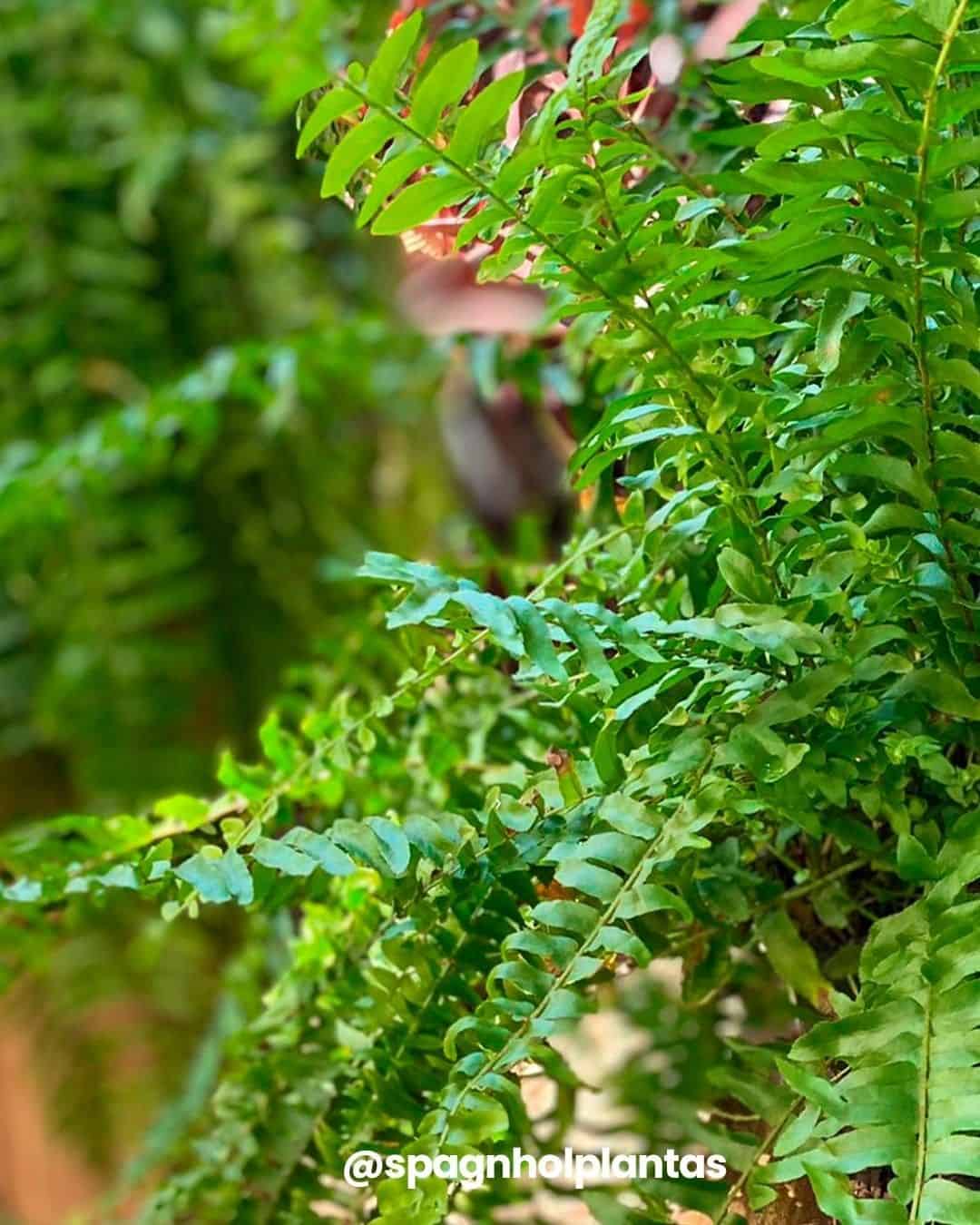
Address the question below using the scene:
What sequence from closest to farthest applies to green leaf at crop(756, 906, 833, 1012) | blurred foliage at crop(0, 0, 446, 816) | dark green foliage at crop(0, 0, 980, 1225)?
dark green foliage at crop(0, 0, 980, 1225) < green leaf at crop(756, 906, 833, 1012) < blurred foliage at crop(0, 0, 446, 816)

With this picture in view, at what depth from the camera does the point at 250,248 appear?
1.60 m

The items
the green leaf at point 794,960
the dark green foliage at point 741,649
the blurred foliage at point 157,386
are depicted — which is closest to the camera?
the dark green foliage at point 741,649

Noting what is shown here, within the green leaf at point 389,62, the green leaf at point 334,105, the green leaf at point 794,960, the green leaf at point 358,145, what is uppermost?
the green leaf at point 389,62

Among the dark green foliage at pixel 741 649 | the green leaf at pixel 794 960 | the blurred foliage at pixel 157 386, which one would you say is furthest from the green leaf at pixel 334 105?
the blurred foliage at pixel 157 386

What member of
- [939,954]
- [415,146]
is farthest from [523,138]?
[939,954]

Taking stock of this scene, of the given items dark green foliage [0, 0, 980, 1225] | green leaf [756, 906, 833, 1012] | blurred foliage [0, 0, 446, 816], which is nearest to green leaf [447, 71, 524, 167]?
dark green foliage [0, 0, 980, 1225]

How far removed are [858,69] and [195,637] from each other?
140 centimetres

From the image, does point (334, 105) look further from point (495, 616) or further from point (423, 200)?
point (495, 616)

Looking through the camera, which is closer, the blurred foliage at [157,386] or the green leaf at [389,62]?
the green leaf at [389,62]

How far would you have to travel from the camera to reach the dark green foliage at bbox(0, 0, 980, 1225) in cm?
35

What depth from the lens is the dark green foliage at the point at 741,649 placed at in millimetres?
348

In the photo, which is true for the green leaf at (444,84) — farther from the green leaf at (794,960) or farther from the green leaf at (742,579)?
the green leaf at (794,960)

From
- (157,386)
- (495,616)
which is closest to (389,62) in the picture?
(495,616)

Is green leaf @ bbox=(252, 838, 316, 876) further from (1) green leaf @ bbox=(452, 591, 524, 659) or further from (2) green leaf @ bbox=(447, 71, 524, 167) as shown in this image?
(2) green leaf @ bbox=(447, 71, 524, 167)
